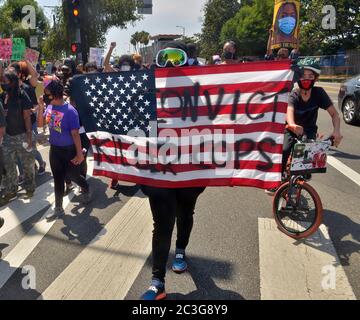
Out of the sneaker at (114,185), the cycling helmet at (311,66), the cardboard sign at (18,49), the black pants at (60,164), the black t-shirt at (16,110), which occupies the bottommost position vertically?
the sneaker at (114,185)

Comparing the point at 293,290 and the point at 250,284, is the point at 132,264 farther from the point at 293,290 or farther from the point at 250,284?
the point at 293,290

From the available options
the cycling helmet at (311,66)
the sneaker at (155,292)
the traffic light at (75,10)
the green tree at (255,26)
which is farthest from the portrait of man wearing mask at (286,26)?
the green tree at (255,26)

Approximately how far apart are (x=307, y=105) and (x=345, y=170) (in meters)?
2.94

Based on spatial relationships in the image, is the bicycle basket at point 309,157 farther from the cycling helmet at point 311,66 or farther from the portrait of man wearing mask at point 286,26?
the portrait of man wearing mask at point 286,26

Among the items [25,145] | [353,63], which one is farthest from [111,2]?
[25,145]

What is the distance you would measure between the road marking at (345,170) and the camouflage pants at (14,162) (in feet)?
17.3

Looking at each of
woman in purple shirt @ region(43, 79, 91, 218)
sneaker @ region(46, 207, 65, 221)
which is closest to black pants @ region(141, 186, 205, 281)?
woman in purple shirt @ region(43, 79, 91, 218)

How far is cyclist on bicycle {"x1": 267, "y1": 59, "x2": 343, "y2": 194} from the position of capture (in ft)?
14.5

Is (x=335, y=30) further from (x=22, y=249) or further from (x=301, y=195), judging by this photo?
(x=22, y=249)

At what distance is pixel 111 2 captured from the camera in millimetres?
37688

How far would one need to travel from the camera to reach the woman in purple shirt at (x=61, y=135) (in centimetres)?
486

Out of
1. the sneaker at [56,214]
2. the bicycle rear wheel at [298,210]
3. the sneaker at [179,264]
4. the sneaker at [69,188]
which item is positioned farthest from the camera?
the sneaker at [69,188]

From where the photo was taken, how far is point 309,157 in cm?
421

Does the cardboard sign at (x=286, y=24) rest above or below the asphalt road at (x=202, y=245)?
above
